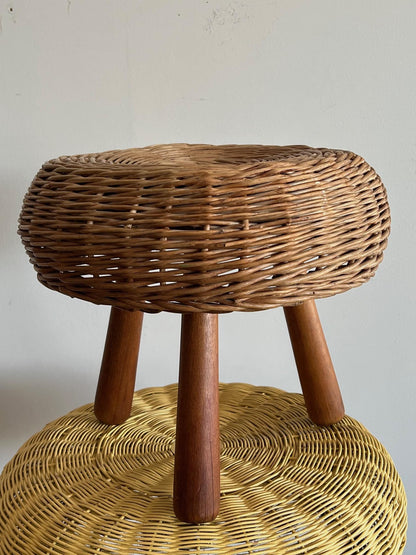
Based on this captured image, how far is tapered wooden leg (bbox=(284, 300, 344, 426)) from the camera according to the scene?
742 mm

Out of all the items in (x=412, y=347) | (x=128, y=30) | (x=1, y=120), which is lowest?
(x=412, y=347)

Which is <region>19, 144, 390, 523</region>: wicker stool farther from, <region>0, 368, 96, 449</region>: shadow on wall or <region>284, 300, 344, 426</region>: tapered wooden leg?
<region>0, 368, 96, 449</region>: shadow on wall

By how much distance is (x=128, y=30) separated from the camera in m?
0.91

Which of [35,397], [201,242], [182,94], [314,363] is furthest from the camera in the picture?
[35,397]

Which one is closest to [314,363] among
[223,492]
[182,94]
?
[223,492]

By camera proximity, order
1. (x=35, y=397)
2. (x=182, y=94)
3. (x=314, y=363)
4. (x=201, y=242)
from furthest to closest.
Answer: (x=35, y=397) < (x=182, y=94) < (x=314, y=363) < (x=201, y=242)

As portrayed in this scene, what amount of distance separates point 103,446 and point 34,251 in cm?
30

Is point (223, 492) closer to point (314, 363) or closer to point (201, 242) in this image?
point (314, 363)

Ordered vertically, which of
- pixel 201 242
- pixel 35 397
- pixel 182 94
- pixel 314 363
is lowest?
pixel 35 397

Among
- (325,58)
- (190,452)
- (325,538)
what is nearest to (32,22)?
(325,58)

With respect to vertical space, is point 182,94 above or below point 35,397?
above

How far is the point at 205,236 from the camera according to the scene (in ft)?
1.58

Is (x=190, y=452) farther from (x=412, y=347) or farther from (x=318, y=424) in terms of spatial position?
(x=412, y=347)

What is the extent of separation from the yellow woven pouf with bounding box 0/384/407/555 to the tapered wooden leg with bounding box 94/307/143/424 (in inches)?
1.2
